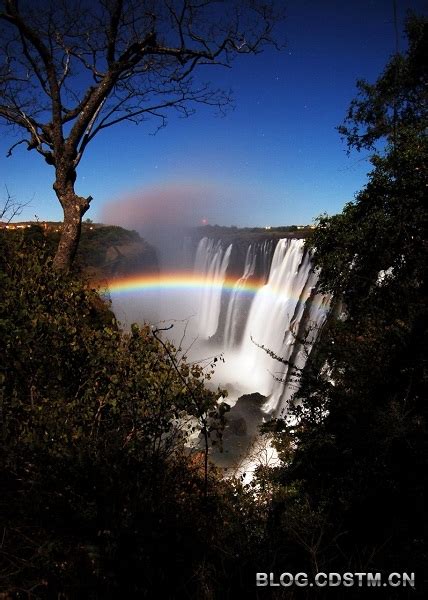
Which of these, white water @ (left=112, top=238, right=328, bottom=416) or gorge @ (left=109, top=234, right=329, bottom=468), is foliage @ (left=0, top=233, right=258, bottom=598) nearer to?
gorge @ (left=109, top=234, right=329, bottom=468)

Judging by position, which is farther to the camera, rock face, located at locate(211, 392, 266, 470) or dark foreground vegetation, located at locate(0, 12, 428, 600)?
rock face, located at locate(211, 392, 266, 470)

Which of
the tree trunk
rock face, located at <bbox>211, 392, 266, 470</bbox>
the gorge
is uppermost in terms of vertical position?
the tree trunk

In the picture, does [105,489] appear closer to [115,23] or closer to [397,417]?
[397,417]

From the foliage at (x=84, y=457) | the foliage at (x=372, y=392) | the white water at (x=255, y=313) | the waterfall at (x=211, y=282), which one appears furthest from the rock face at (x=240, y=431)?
the waterfall at (x=211, y=282)

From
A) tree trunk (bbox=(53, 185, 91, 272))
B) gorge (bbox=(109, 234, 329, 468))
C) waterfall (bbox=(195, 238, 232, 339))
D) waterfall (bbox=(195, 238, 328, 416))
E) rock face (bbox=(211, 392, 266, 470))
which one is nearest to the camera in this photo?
tree trunk (bbox=(53, 185, 91, 272))

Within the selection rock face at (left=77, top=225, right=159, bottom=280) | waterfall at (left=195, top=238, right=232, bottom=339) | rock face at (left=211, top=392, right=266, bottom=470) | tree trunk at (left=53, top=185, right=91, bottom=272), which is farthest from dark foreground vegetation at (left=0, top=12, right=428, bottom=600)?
waterfall at (left=195, top=238, right=232, bottom=339)

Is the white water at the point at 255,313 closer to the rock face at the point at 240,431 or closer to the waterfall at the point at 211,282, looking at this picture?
the waterfall at the point at 211,282
